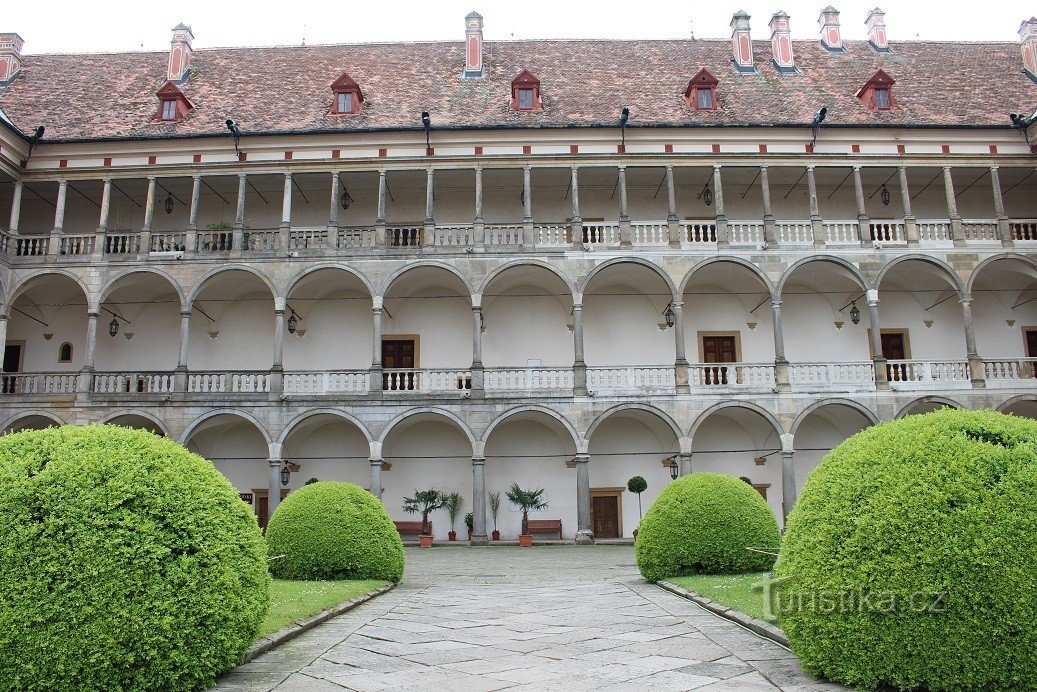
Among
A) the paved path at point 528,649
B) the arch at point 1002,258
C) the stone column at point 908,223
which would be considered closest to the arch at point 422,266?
the paved path at point 528,649

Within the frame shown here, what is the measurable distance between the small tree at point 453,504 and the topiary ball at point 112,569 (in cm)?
1764

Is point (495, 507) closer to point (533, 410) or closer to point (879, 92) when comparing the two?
point (533, 410)

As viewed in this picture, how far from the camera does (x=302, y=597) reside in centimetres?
978

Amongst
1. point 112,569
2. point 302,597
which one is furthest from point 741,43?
point 112,569

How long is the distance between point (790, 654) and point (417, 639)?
136 inches

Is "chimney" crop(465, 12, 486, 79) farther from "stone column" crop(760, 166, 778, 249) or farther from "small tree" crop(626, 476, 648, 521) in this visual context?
"small tree" crop(626, 476, 648, 521)

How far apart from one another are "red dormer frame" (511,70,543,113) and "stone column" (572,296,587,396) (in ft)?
21.5

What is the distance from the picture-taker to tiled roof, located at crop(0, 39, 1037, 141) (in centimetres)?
2456

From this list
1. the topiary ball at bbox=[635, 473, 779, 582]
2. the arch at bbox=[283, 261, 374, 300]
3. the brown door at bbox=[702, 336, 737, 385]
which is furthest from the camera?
the brown door at bbox=[702, 336, 737, 385]

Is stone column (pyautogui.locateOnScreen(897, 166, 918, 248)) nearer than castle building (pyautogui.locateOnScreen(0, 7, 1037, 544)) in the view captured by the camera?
No

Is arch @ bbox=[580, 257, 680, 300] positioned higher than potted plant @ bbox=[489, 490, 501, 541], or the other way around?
arch @ bbox=[580, 257, 680, 300]

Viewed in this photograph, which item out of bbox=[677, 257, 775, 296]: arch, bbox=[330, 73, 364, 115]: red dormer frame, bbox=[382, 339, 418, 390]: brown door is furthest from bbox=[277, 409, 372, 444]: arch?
bbox=[677, 257, 775, 296]: arch

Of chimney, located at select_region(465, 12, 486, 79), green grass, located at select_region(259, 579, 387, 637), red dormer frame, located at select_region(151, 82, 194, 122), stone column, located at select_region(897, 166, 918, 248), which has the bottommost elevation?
green grass, located at select_region(259, 579, 387, 637)

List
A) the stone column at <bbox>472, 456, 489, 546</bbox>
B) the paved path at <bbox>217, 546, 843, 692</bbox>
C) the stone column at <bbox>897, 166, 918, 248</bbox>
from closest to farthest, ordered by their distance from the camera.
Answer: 1. the paved path at <bbox>217, 546, 843, 692</bbox>
2. the stone column at <bbox>472, 456, 489, 546</bbox>
3. the stone column at <bbox>897, 166, 918, 248</bbox>
